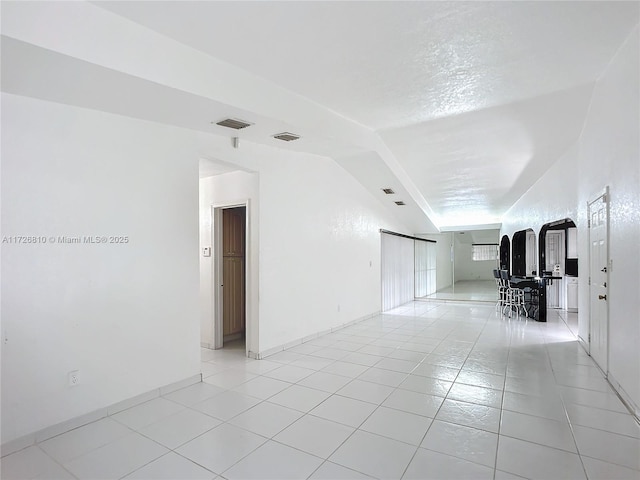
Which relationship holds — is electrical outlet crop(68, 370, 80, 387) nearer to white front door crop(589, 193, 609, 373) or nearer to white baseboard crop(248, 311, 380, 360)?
white baseboard crop(248, 311, 380, 360)

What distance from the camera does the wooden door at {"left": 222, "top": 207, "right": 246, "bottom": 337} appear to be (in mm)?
5613

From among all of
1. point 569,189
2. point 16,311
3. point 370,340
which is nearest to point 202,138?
point 16,311

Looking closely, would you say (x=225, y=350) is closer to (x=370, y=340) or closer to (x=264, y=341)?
(x=264, y=341)

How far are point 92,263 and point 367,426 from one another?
2.64m

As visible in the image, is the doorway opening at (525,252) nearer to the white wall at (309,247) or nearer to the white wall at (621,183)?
the white wall at (309,247)

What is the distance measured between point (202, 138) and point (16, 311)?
7.59 ft

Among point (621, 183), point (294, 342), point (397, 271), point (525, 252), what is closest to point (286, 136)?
point (294, 342)

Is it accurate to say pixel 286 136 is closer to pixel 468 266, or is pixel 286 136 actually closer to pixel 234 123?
pixel 234 123

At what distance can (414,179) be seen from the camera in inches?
293

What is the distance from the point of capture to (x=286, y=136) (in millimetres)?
4297

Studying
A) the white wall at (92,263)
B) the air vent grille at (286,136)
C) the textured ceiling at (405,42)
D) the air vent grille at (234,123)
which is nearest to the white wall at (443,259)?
the air vent grille at (286,136)

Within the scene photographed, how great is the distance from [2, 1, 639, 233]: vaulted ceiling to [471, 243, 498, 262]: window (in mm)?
12673

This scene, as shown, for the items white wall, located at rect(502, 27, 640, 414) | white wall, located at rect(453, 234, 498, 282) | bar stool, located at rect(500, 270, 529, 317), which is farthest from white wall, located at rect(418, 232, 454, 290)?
white wall, located at rect(502, 27, 640, 414)

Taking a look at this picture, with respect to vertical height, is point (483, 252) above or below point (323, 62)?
below
